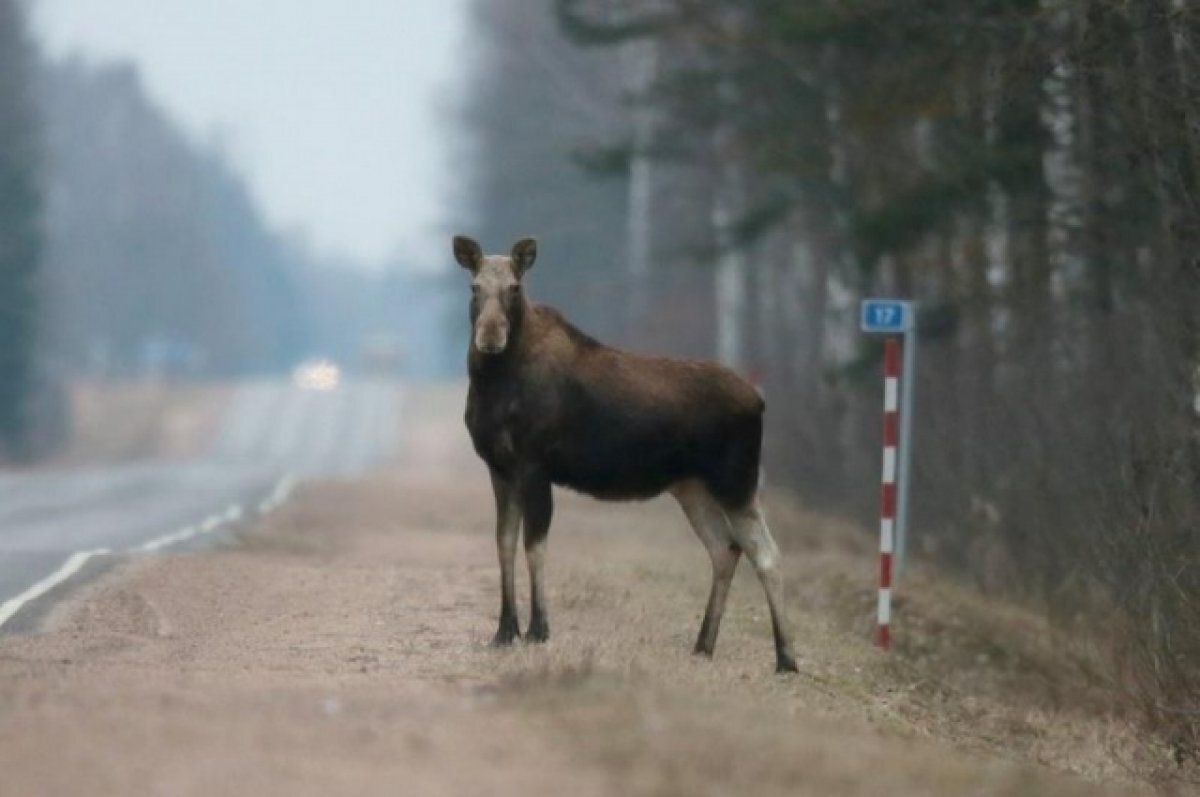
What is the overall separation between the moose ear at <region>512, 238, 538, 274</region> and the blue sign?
597cm

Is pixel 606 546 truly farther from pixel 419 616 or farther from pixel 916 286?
pixel 419 616

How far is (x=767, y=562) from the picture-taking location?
53.2 ft

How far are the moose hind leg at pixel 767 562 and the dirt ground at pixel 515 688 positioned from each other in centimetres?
16

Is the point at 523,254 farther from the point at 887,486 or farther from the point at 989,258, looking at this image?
the point at 989,258

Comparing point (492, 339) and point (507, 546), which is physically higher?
point (492, 339)

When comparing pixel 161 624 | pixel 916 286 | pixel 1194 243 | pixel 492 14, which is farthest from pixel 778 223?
pixel 492 14

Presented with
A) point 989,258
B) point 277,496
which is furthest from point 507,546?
point 277,496

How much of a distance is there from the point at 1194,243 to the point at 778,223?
20.1 m

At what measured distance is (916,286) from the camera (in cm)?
3409

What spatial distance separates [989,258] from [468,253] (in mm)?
13676

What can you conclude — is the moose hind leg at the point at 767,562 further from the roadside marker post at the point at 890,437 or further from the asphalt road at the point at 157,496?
the asphalt road at the point at 157,496

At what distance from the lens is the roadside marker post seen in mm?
19594

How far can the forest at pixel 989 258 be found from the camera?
1811 centimetres

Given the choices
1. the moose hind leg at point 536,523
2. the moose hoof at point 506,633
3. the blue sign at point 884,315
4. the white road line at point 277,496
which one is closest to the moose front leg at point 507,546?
the moose hoof at point 506,633
